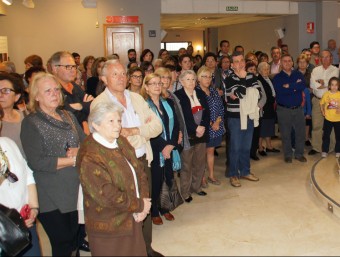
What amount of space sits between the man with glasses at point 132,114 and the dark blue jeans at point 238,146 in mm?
1929

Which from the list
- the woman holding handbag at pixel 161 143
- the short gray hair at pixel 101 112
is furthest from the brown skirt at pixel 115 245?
the woman holding handbag at pixel 161 143

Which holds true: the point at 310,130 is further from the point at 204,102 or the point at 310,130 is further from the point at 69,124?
the point at 69,124

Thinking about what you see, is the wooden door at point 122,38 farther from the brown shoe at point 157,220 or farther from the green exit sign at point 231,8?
the brown shoe at point 157,220

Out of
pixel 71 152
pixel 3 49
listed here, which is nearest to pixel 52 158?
pixel 71 152

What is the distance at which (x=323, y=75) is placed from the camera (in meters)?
6.27

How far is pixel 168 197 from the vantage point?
13.1ft

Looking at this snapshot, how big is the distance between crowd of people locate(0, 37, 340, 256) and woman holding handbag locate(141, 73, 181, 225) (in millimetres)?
10

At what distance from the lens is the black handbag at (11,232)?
194cm

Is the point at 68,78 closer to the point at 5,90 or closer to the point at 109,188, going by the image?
the point at 5,90

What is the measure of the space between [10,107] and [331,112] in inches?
189

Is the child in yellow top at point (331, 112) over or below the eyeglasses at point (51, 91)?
below

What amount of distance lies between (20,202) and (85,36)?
803cm

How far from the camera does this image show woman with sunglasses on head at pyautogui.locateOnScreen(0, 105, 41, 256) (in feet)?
7.09

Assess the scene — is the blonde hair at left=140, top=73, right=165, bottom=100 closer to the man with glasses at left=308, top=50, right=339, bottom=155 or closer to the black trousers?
the black trousers
